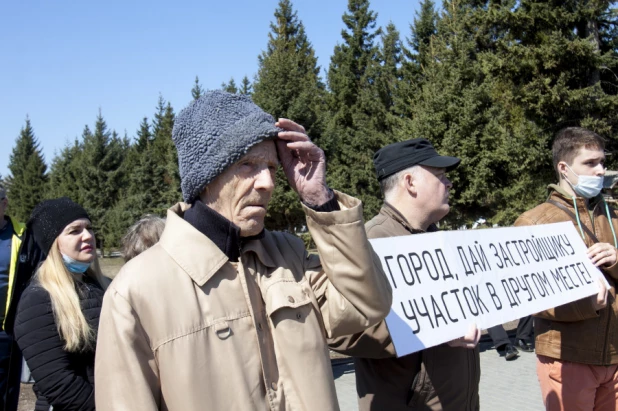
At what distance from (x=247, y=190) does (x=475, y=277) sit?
58.3 inches

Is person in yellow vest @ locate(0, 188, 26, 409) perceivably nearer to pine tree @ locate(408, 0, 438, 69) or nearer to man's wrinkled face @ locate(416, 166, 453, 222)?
man's wrinkled face @ locate(416, 166, 453, 222)

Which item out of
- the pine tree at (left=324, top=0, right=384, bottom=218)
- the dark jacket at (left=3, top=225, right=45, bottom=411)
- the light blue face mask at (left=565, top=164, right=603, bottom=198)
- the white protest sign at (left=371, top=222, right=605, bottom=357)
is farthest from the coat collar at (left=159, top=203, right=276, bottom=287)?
the pine tree at (left=324, top=0, right=384, bottom=218)

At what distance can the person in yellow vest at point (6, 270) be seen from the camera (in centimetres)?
372

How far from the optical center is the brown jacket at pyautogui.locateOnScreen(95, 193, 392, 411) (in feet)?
5.06

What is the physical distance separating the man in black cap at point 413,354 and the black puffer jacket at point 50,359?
1.35 metres

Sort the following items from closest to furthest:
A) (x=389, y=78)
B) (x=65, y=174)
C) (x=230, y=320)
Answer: (x=230, y=320), (x=389, y=78), (x=65, y=174)

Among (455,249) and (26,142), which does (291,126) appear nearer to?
(455,249)

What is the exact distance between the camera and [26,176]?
163ft

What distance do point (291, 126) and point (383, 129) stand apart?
3169 cm

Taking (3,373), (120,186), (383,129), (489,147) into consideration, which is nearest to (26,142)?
(120,186)

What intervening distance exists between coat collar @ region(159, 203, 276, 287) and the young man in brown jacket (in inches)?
93.3

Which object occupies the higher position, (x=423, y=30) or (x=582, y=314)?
(x=423, y=30)

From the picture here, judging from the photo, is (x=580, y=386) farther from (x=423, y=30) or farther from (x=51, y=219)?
(x=423, y=30)

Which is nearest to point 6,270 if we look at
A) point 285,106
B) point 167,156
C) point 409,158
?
point 409,158
